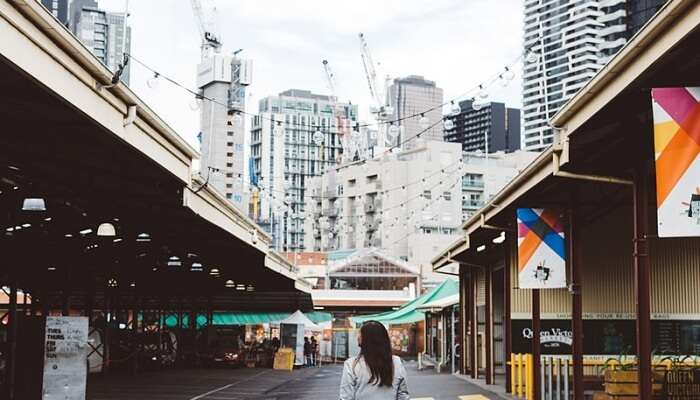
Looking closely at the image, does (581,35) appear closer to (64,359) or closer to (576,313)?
(576,313)

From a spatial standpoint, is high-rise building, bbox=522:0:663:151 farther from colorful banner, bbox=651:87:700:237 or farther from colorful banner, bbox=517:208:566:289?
colorful banner, bbox=651:87:700:237

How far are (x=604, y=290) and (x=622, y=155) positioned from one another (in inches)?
358

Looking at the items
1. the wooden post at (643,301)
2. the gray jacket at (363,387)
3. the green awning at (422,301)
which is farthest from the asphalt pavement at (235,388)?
the gray jacket at (363,387)

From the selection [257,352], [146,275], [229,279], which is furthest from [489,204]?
[257,352]

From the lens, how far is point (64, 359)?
18.1 metres

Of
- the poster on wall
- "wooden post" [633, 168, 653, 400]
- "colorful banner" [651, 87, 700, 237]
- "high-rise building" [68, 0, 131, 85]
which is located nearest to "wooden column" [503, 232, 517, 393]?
"wooden post" [633, 168, 653, 400]

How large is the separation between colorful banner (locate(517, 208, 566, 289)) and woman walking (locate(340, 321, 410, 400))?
479 inches

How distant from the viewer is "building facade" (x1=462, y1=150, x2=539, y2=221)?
114 meters

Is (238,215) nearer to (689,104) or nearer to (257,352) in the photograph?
(689,104)

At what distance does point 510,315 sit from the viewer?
25.2 meters

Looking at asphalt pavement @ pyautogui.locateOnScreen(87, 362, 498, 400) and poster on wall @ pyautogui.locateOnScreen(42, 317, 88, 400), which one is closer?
poster on wall @ pyautogui.locateOnScreen(42, 317, 88, 400)

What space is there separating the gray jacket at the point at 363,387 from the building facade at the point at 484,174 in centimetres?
10617

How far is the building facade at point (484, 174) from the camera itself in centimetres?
11412

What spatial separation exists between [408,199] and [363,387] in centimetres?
10604
